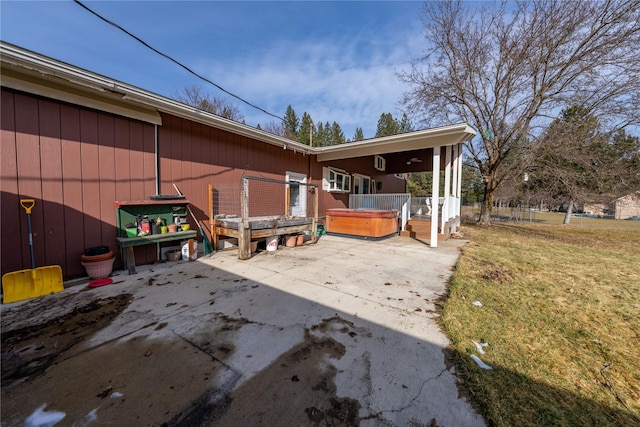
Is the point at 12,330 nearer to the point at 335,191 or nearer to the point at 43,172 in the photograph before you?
the point at 43,172

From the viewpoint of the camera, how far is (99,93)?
3.65 metres

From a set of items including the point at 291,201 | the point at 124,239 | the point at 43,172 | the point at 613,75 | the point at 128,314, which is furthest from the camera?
the point at 613,75

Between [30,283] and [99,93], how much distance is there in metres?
2.83

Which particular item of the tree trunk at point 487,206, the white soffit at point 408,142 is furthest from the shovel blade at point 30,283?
the tree trunk at point 487,206

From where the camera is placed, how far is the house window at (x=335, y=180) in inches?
356

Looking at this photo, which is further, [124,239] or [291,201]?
[291,201]

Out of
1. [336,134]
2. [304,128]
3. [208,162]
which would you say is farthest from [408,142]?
[336,134]

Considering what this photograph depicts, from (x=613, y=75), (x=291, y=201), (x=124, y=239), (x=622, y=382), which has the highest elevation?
(x=613, y=75)

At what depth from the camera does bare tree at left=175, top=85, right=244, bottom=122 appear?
15.0 meters

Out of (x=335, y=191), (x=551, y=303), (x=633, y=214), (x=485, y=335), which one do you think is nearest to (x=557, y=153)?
(x=335, y=191)

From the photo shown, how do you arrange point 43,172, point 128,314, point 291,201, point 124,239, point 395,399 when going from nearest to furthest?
1. point 395,399
2. point 128,314
3. point 43,172
4. point 124,239
5. point 291,201

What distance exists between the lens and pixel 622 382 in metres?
1.64

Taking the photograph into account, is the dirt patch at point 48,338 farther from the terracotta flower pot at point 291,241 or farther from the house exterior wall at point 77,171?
the terracotta flower pot at point 291,241

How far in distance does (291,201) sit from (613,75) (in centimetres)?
1304
